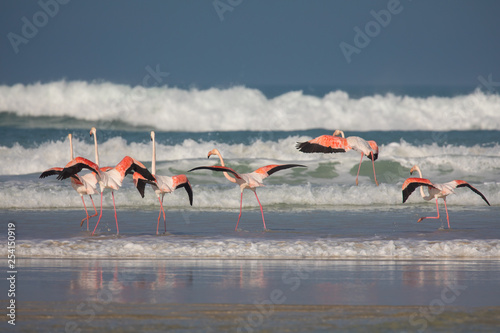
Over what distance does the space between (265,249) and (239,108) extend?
34.0m

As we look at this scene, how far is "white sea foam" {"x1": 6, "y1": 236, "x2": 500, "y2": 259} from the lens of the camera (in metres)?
9.81

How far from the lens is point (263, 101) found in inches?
1770

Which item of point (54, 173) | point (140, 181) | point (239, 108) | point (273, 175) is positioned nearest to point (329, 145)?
point (140, 181)

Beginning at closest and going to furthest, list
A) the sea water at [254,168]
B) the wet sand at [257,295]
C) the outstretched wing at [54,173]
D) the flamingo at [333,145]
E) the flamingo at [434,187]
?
1. the wet sand at [257,295]
2. the sea water at [254,168]
3. the outstretched wing at [54,173]
4. the flamingo at [434,187]
5. the flamingo at [333,145]

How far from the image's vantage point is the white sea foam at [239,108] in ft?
136

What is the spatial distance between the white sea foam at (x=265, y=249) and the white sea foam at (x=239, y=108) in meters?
30.6

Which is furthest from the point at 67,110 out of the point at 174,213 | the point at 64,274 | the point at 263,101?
the point at 64,274

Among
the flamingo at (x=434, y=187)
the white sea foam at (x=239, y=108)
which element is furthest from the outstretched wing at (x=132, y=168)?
the white sea foam at (x=239, y=108)

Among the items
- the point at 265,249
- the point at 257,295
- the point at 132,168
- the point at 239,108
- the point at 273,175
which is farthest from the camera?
the point at 239,108

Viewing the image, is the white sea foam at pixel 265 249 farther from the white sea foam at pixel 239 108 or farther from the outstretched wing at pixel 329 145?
the white sea foam at pixel 239 108

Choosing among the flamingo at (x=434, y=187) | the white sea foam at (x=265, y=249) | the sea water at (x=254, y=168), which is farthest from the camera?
the flamingo at (x=434, y=187)

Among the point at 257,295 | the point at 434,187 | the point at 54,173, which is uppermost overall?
the point at 54,173

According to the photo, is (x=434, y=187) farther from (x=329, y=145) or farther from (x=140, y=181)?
(x=140, y=181)

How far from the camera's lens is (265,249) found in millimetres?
10070
